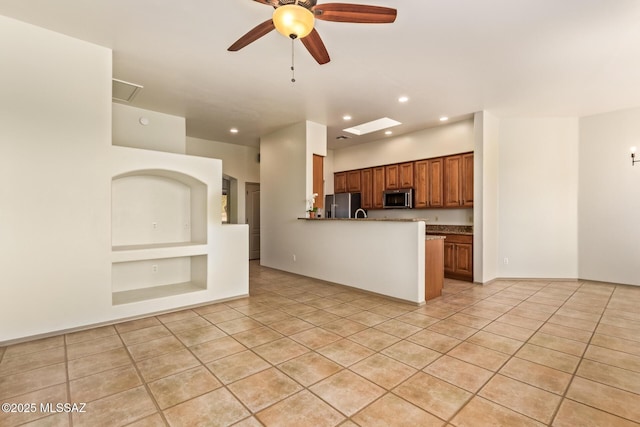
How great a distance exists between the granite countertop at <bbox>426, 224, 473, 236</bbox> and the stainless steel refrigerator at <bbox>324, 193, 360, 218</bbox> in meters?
1.87

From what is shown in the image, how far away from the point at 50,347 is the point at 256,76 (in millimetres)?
3768

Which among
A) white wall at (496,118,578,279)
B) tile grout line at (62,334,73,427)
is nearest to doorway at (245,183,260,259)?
tile grout line at (62,334,73,427)

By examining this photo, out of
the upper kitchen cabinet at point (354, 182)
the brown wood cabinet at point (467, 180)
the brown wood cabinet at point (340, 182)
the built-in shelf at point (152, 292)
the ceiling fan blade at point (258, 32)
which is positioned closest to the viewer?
the ceiling fan blade at point (258, 32)

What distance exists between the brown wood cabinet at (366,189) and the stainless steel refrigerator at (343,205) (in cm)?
14

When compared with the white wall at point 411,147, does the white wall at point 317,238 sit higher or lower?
lower

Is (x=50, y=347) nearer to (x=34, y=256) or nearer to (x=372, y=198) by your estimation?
(x=34, y=256)

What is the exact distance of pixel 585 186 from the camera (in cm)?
563

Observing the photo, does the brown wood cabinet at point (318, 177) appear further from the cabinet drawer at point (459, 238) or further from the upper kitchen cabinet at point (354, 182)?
the cabinet drawer at point (459, 238)

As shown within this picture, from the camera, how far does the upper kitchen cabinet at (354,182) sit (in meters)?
7.94

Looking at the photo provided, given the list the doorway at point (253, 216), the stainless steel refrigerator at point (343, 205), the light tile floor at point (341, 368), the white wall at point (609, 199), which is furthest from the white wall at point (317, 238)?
the white wall at point (609, 199)

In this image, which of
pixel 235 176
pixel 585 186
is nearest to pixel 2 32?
pixel 235 176

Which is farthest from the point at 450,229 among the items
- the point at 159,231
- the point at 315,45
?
the point at 159,231

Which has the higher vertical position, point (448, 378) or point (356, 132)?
point (356, 132)

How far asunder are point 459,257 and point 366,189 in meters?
2.84
